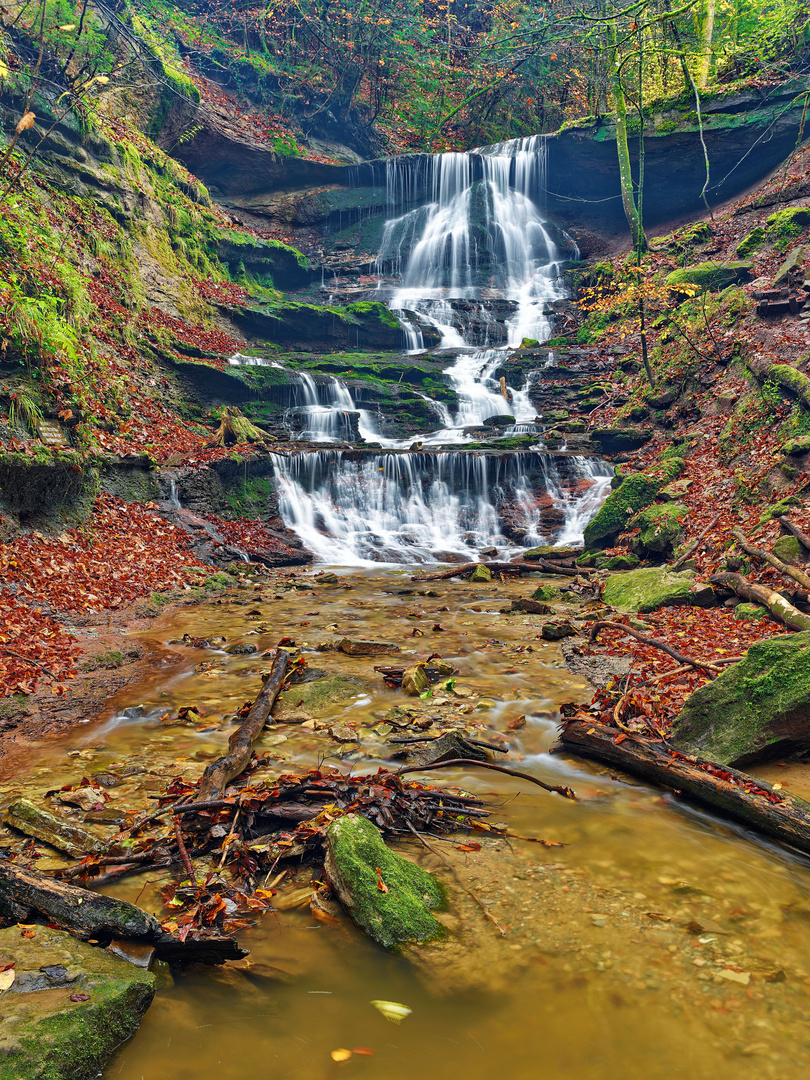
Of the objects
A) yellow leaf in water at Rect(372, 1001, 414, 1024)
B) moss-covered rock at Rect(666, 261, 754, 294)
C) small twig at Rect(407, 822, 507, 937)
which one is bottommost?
yellow leaf in water at Rect(372, 1001, 414, 1024)

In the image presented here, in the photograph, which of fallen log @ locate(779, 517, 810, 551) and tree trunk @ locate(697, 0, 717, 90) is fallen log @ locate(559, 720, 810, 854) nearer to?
fallen log @ locate(779, 517, 810, 551)

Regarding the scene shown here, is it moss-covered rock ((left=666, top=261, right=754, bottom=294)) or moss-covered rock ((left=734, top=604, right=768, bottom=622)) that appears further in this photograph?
moss-covered rock ((left=666, top=261, right=754, bottom=294))

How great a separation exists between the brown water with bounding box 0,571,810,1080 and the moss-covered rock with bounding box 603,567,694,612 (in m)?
4.08

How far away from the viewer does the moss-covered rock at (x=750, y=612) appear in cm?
622

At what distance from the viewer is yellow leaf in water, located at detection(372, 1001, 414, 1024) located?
6.47ft

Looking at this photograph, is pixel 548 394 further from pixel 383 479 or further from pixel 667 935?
pixel 667 935

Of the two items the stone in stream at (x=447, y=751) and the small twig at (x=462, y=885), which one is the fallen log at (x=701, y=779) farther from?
the small twig at (x=462, y=885)

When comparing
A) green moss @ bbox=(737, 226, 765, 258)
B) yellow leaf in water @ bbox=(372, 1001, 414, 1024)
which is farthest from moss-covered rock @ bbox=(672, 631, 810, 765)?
green moss @ bbox=(737, 226, 765, 258)

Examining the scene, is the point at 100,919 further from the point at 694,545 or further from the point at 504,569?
the point at 504,569

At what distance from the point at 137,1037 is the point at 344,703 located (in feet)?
10.4

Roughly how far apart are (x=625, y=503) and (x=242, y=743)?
9.74m

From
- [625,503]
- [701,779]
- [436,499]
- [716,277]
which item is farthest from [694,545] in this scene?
[716,277]

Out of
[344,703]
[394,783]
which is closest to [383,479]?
[344,703]

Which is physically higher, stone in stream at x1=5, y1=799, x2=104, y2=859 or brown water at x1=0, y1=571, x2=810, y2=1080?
stone in stream at x1=5, y1=799, x2=104, y2=859
